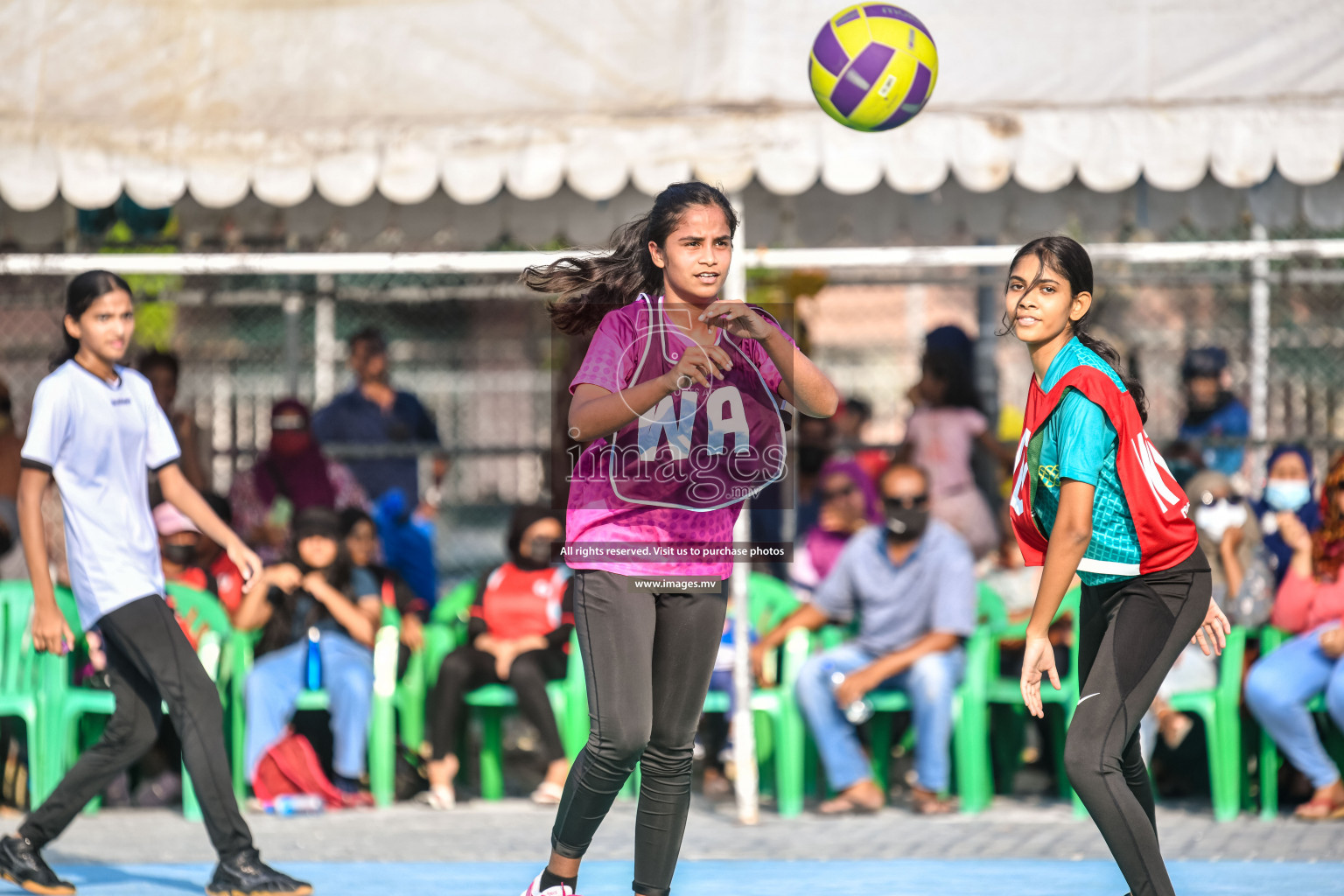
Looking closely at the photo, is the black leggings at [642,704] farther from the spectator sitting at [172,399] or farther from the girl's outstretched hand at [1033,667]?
the spectator sitting at [172,399]

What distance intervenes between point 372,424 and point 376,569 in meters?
2.10

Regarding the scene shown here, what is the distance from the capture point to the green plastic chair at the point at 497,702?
22.6 feet

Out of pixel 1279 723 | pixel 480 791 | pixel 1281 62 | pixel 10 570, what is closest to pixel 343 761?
pixel 480 791

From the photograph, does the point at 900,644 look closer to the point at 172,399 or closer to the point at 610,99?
the point at 610,99

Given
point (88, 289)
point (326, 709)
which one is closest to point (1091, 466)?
point (88, 289)

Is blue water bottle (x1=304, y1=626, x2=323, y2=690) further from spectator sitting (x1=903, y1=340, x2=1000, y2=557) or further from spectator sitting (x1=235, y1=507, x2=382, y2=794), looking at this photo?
spectator sitting (x1=903, y1=340, x2=1000, y2=557)

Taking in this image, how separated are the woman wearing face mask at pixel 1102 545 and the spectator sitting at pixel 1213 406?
4.83 metres

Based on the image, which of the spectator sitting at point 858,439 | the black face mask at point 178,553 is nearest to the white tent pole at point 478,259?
the black face mask at point 178,553

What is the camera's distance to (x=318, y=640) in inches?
273

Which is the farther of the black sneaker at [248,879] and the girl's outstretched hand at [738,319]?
the black sneaker at [248,879]

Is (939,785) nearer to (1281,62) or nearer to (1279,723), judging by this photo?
(1279,723)

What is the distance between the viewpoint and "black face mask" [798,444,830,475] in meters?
8.96

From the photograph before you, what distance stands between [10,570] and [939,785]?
478cm

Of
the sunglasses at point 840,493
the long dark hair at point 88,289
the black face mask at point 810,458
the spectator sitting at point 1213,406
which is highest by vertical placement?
the long dark hair at point 88,289
